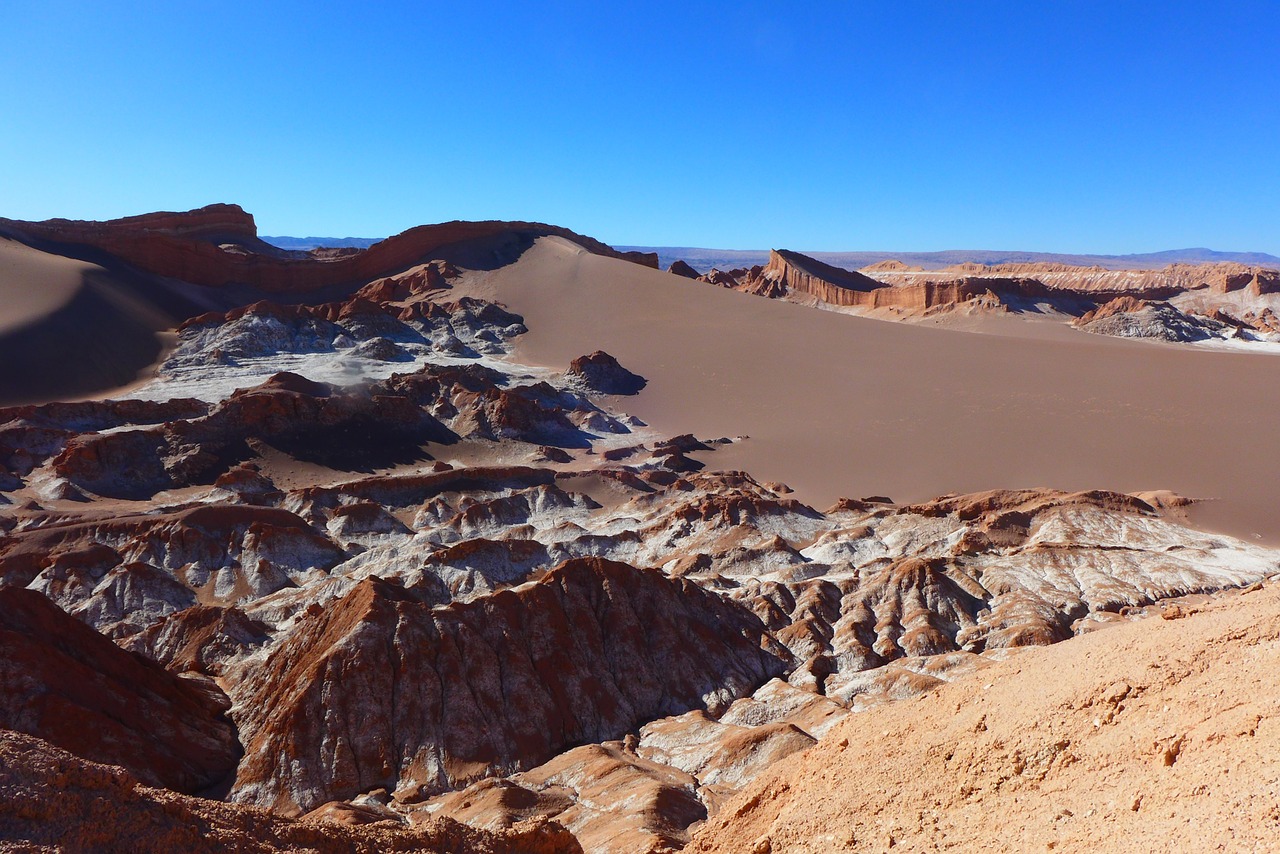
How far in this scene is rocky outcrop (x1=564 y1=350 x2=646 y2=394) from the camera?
58.6 metres

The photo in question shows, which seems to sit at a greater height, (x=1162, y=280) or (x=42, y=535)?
(x=1162, y=280)

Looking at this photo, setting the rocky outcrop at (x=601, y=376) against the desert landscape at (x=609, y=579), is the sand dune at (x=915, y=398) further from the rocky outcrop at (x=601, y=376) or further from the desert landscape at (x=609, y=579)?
the rocky outcrop at (x=601, y=376)

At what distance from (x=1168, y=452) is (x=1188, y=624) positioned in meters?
36.1

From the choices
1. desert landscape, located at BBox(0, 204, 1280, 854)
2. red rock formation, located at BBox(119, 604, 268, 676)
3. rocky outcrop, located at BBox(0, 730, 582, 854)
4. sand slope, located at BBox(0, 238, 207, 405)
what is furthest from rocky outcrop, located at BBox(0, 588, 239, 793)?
sand slope, located at BBox(0, 238, 207, 405)

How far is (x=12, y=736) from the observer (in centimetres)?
869

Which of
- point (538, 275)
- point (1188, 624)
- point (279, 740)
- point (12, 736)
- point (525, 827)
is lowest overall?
point (279, 740)

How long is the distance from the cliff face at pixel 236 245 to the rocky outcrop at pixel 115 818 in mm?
71750

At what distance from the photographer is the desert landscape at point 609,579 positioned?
8.59m

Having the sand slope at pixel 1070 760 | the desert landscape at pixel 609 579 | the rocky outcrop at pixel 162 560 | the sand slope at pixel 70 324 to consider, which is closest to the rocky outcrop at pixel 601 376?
the desert landscape at pixel 609 579

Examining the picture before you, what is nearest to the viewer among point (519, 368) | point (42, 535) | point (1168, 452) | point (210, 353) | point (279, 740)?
point (279, 740)

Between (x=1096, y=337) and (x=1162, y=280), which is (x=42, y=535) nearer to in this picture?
(x=1096, y=337)

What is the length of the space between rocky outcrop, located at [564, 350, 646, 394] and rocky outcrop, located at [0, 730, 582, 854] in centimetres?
4923

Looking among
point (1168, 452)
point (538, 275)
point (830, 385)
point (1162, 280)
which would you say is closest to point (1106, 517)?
point (1168, 452)

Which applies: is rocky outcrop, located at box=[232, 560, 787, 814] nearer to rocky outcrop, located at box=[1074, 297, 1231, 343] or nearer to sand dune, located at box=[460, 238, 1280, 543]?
sand dune, located at box=[460, 238, 1280, 543]
